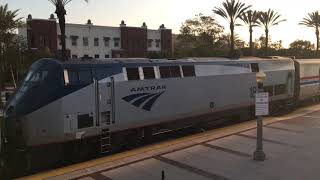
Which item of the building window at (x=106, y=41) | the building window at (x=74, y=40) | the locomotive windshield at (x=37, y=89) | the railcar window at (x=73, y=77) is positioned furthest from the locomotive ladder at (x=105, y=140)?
the building window at (x=106, y=41)

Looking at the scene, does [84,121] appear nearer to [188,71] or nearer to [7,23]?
[188,71]

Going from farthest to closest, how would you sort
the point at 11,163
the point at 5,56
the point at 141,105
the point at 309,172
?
1. the point at 5,56
2. the point at 141,105
3. the point at 11,163
4. the point at 309,172

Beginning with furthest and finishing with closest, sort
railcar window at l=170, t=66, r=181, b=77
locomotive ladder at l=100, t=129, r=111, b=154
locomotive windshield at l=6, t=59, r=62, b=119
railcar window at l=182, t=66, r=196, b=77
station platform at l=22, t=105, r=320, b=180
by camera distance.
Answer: railcar window at l=182, t=66, r=196, b=77 → railcar window at l=170, t=66, r=181, b=77 → locomotive ladder at l=100, t=129, r=111, b=154 → locomotive windshield at l=6, t=59, r=62, b=119 → station platform at l=22, t=105, r=320, b=180

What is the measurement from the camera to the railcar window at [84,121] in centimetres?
1493

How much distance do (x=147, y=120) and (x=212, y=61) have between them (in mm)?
5283

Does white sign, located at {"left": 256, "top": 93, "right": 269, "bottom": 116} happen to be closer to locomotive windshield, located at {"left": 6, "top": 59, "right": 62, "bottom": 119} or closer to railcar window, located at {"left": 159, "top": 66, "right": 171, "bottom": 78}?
railcar window, located at {"left": 159, "top": 66, "right": 171, "bottom": 78}

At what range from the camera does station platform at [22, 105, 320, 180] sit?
13.6 m

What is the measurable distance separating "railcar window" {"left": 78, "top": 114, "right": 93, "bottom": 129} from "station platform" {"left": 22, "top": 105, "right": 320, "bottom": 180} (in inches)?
46.9

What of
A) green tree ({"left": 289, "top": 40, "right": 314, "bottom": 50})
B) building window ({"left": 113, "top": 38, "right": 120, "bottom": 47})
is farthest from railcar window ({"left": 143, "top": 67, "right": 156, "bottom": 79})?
green tree ({"left": 289, "top": 40, "right": 314, "bottom": 50})

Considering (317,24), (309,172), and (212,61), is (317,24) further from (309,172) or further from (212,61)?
(309,172)

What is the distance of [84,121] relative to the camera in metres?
15.1

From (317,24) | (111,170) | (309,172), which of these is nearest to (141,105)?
(111,170)

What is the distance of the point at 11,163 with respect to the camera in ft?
49.9

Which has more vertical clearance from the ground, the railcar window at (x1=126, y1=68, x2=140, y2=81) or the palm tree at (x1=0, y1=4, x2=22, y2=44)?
the palm tree at (x1=0, y1=4, x2=22, y2=44)
